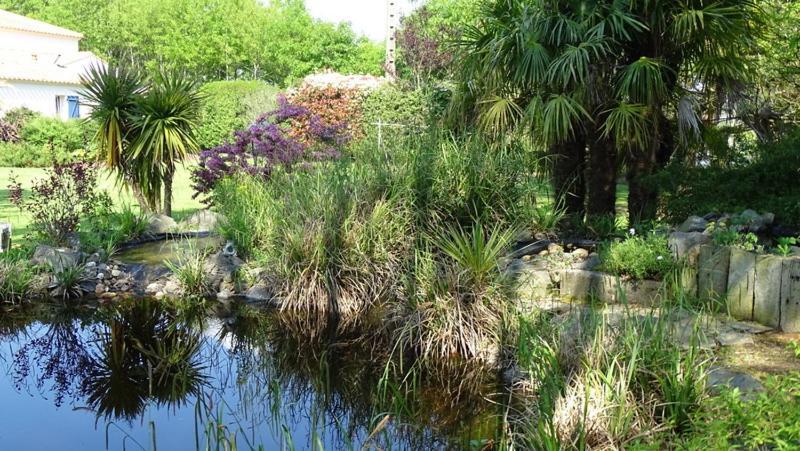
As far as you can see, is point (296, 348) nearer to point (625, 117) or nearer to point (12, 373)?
point (12, 373)

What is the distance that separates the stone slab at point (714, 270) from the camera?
18.8 ft

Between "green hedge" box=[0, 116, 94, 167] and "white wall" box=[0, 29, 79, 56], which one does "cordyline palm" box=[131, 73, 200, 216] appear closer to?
"green hedge" box=[0, 116, 94, 167]

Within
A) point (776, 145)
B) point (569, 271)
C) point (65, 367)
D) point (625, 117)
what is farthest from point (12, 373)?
point (776, 145)

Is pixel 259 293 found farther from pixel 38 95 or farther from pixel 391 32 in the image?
pixel 38 95

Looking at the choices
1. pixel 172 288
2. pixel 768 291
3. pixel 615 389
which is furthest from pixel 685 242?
pixel 172 288

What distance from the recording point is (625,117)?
820 centimetres

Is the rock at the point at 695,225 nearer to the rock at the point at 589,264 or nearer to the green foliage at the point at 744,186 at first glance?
the green foliage at the point at 744,186

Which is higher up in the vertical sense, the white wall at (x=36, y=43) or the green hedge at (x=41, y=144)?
the white wall at (x=36, y=43)

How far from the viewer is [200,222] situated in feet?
33.6

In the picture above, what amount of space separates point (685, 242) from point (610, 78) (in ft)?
10.6

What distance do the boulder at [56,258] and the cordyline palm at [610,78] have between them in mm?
4651

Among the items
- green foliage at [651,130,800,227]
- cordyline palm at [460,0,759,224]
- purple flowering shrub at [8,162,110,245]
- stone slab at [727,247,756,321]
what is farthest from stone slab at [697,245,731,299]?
purple flowering shrub at [8,162,110,245]

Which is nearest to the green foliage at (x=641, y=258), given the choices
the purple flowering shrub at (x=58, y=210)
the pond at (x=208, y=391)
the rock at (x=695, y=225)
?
the rock at (x=695, y=225)

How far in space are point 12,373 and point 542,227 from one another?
515 cm
